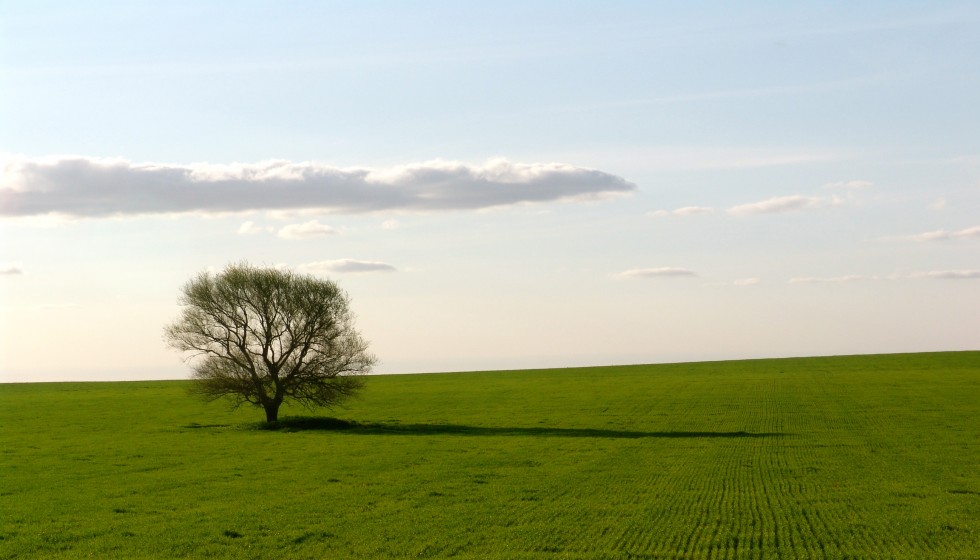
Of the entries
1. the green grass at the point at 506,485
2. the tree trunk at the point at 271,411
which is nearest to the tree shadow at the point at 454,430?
the green grass at the point at 506,485

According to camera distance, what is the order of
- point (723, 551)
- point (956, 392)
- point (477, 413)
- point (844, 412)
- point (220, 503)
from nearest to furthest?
point (723, 551)
point (220, 503)
point (844, 412)
point (477, 413)
point (956, 392)

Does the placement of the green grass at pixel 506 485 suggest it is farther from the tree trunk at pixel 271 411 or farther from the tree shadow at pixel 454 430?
the tree trunk at pixel 271 411

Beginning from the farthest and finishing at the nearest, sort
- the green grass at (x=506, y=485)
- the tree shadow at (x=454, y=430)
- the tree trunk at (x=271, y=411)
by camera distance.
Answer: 1. the tree trunk at (x=271, y=411)
2. the tree shadow at (x=454, y=430)
3. the green grass at (x=506, y=485)

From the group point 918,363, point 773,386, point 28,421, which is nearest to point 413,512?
point 28,421

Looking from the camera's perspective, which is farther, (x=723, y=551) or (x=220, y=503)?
(x=220, y=503)

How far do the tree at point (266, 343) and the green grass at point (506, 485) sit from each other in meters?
2.43

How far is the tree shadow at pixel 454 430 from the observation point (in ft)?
178

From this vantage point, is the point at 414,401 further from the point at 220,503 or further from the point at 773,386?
the point at 220,503

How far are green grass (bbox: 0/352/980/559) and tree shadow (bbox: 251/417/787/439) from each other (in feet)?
0.73

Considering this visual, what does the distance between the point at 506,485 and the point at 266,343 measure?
1314 inches

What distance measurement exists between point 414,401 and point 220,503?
6233cm

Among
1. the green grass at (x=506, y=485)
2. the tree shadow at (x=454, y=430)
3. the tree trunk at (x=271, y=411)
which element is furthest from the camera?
the tree trunk at (x=271, y=411)

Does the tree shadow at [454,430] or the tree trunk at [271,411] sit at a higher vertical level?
the tree trunk at [271,411]

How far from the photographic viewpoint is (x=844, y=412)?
6906cm
